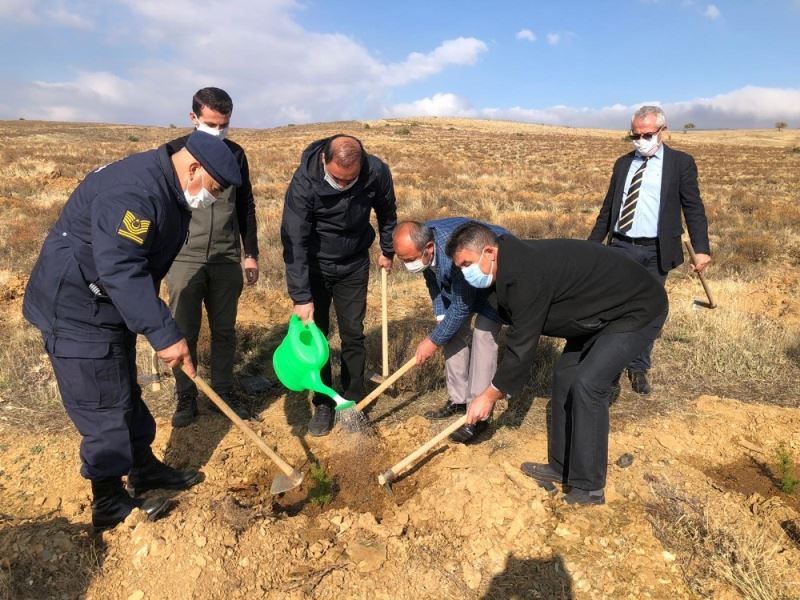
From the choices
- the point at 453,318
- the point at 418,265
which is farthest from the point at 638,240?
the point at 418,265

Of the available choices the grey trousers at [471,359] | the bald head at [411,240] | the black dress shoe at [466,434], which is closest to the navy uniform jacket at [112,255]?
the bald head at [411,240]

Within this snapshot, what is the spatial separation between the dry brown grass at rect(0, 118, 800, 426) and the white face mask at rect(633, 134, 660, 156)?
6.53ft

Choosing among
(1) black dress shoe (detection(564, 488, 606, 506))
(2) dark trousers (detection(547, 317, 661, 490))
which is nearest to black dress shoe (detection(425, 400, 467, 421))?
(2) dark trousers (detection(547, 317, 661, 490))

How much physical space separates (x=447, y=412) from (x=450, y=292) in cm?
121

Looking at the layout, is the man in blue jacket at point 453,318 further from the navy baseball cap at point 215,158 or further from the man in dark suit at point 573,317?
the navy baseball cap at point 215,158

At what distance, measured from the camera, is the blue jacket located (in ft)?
10.8

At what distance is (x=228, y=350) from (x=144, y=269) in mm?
1833

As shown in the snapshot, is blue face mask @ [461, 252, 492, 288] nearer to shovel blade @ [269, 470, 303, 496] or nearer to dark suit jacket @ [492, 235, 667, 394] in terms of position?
dark suit jacket @ [492, 235, 667, 394]

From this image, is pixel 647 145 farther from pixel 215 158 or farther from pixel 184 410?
pixel 184 410

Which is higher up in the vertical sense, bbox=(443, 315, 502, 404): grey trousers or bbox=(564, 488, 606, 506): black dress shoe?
bbox=(443, 315, 502, 404): grey trousers

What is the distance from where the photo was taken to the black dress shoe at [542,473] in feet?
11.0

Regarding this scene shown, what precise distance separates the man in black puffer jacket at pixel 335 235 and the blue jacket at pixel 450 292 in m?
0.52

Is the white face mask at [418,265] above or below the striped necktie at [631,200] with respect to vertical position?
below

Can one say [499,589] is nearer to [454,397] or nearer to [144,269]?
[454,397]
